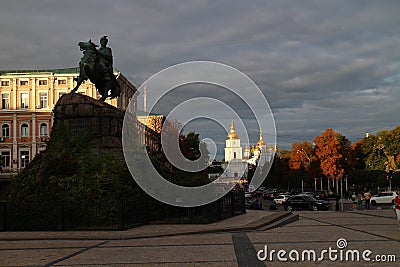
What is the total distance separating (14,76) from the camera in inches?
3236

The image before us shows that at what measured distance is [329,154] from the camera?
71.1 m

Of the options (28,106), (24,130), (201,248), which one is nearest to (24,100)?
(28,106)

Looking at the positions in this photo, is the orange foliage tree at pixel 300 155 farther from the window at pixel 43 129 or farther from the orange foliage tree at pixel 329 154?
the window at pixel 43 129

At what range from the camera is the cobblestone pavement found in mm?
12461

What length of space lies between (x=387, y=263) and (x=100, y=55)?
18127 mm

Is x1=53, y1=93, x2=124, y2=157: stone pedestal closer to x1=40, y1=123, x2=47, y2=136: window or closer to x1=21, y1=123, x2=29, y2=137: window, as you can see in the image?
x1=40, y1=123, x2=47, y2=136: window

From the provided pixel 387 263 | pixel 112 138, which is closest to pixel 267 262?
pixel 387 263

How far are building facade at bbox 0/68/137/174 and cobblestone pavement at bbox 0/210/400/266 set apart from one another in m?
64.1

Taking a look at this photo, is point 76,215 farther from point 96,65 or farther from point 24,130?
point 24,130

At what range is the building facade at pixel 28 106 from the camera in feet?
267

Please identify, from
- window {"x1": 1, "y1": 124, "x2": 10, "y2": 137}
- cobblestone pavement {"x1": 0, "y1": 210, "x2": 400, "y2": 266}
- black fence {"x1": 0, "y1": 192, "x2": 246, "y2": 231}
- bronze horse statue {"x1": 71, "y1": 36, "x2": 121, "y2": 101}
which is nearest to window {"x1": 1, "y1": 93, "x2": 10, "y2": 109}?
window {"x1": 1, "y1": 124, "x2": 10, "y2": 137}

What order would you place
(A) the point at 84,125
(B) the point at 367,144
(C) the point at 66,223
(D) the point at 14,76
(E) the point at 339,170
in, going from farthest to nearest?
1. (B) the point at 367,144
2. (D) the point at 14,76
3. (E) the point at 339,170
4. (A) the point at 84,125
5. (C) the point at 66,223

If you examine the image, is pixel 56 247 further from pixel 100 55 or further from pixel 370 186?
pixel 370 186

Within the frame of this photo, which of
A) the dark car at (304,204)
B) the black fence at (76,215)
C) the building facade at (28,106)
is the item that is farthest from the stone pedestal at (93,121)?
the building facade at (28,106)
